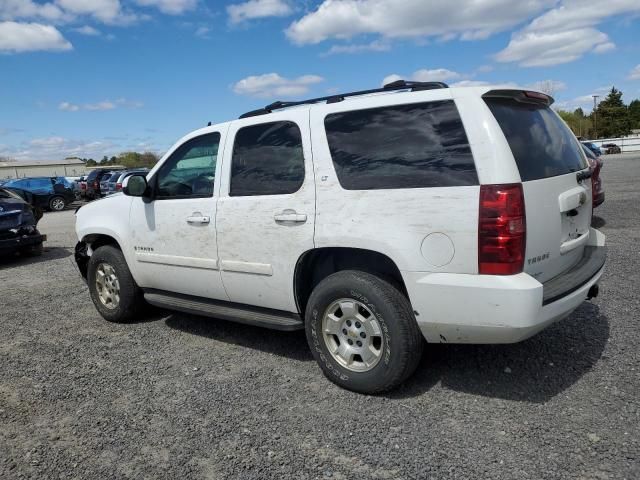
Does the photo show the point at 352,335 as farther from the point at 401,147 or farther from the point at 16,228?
the point at 16,228

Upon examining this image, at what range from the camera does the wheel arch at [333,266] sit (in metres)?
3.63

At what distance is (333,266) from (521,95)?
69.4 inches

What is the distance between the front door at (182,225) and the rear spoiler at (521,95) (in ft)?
7.59

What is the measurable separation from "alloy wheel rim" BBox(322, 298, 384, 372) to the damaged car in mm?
8317

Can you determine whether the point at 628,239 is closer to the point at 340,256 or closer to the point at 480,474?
the point at 340,256

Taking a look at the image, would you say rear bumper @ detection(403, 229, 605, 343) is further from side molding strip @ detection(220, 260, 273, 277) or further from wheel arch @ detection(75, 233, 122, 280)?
wheel arch @ detection(75, 233, 122, 280)

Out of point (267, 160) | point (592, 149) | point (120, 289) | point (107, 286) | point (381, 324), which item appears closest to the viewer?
point (381, 324)

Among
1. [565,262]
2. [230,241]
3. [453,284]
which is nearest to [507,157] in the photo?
[453,284]

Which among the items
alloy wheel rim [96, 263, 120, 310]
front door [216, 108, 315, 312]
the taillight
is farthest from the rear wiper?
alloy wheel rim [96, 263, 120, 310]

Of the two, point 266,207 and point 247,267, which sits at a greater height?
point 266,207

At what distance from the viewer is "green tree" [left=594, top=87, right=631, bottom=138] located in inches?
3469

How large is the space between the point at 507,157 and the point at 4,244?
9547mm

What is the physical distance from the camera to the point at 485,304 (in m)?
3.08

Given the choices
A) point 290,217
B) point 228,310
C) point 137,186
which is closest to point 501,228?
point 290,217
